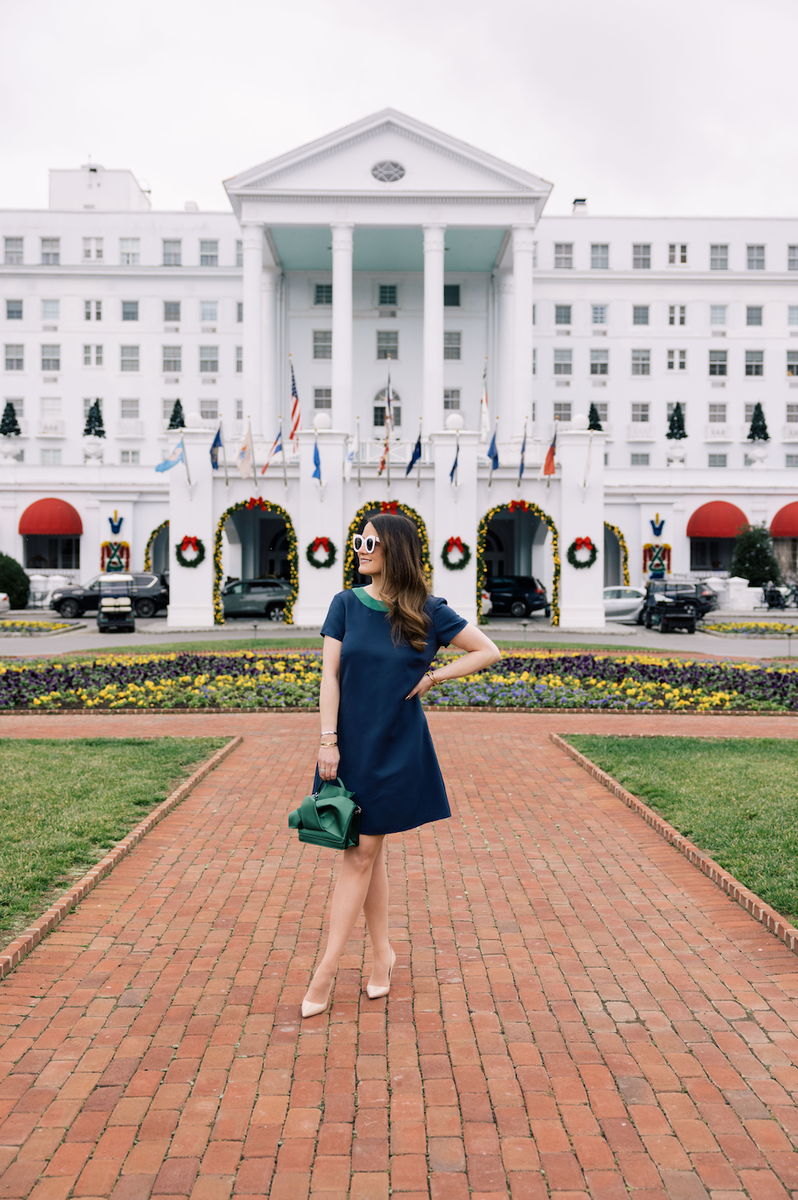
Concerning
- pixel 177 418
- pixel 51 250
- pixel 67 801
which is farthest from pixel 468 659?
pixel 51 250

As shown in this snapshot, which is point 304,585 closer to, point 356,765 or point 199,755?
point 199,755

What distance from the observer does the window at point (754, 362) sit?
56.6m

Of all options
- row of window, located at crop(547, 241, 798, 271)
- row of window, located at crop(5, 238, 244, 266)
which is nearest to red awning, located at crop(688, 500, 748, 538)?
row of window, located at crop(547, 241, 798, 271)

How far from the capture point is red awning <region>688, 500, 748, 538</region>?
47219 millimetres

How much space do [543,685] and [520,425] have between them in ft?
88.7

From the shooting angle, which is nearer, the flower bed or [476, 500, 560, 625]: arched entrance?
the flower bed

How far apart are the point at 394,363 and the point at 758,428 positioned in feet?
64.6

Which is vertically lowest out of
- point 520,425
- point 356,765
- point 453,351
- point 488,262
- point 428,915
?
point 428,915

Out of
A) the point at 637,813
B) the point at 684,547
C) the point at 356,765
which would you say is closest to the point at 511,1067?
the point at 356,765

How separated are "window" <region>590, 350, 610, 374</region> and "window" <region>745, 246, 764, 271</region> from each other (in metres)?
10.1

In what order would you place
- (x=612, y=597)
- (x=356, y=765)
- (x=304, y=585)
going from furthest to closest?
1. (x=612, y=597)
2. (x=304, y=585)
3. (x=356, y=765)

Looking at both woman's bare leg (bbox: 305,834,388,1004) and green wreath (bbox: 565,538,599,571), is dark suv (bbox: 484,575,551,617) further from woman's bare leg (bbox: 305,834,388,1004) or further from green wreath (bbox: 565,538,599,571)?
woman's bare leg (bbox: 305,834,388,1004)

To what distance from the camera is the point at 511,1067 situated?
4.45 metres

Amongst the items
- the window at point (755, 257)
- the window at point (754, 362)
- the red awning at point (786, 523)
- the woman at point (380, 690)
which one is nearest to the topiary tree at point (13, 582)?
the red awning at point (786, 523)
